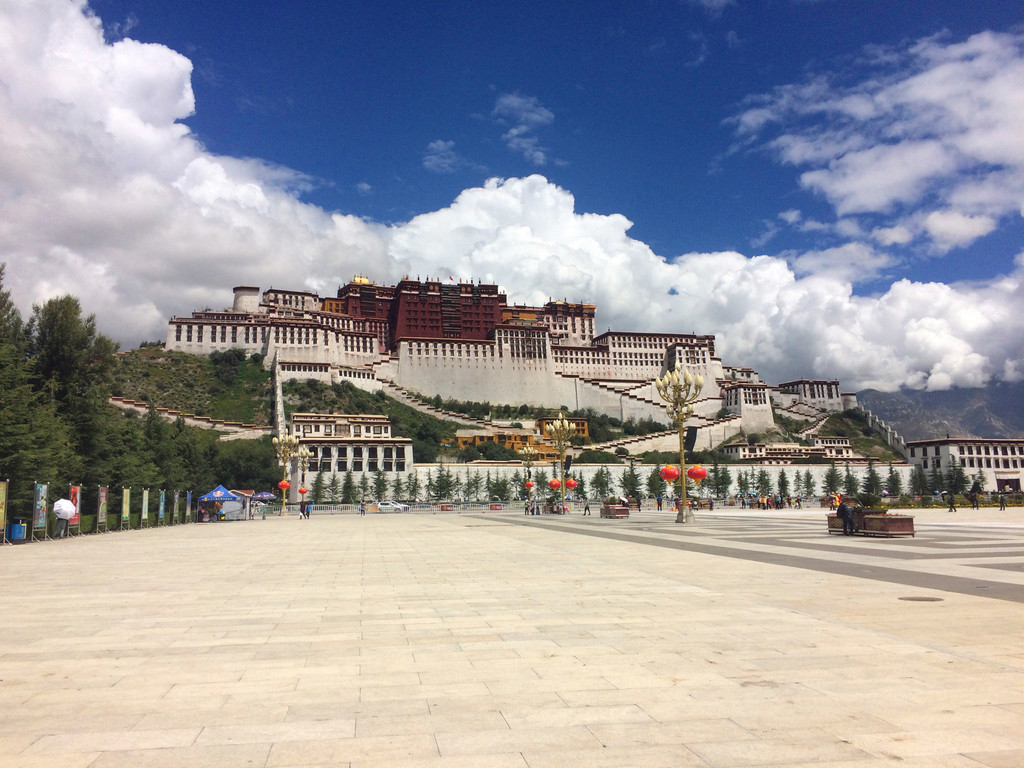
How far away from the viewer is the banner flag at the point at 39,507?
75.0 ft

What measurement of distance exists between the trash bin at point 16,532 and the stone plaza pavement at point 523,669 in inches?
497

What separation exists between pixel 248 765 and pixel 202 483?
178 ft

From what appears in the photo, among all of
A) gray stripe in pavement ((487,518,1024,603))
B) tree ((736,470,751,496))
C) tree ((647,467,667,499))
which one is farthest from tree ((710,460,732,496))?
gray stripe in pavement ((487,518,1024,603))

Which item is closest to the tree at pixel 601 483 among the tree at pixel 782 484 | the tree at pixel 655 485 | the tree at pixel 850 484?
the tree at pixel 655 485

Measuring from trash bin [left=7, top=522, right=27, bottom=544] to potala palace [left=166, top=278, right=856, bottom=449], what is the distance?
75.6 meters

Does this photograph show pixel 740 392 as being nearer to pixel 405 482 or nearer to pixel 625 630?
pixel 405 482

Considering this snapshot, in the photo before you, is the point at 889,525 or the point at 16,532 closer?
the point at 889,525

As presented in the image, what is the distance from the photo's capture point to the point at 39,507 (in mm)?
23062

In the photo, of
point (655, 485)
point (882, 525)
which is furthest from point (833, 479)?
point (882, 525)

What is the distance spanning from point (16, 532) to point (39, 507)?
3.19 feet

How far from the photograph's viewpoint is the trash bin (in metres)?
22.6

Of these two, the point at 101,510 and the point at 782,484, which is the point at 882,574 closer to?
the point at 101,510

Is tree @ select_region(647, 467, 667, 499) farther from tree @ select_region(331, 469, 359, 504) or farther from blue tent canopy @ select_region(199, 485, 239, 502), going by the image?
blue tent canopy @ select_region(199, 485, 239, 502)

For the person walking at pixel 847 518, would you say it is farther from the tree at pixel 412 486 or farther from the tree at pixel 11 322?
the tree at pixel 412 486
